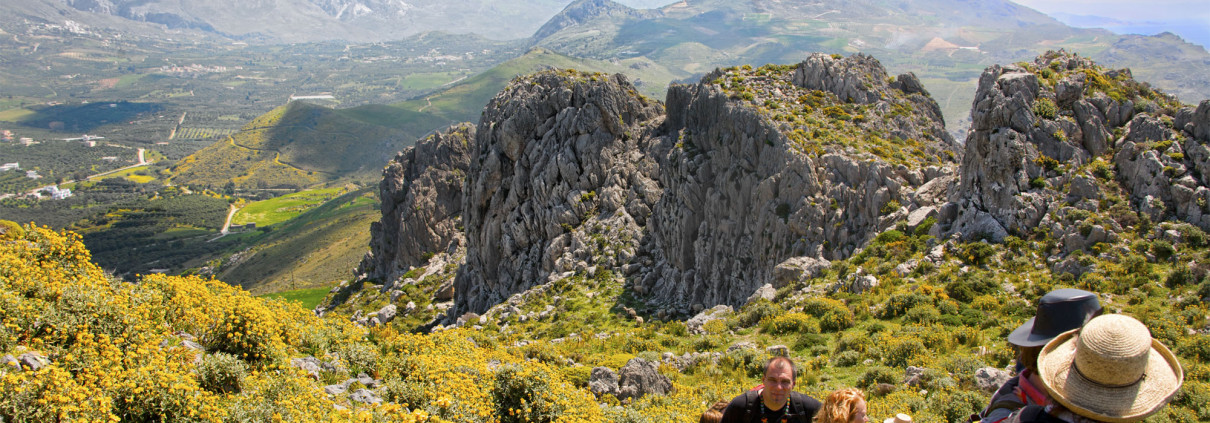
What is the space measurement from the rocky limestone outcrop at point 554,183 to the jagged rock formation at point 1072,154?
1049 inches

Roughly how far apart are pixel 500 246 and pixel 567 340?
87.1ft

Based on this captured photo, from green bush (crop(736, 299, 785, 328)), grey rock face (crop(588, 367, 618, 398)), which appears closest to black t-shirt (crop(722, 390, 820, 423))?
grey rock face (crop(588, 367, 618, 398))

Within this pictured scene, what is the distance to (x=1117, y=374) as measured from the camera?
17.4 feet

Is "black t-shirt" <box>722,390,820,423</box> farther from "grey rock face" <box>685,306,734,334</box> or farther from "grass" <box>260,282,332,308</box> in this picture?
"grass" <box>260,282,332,308</box>

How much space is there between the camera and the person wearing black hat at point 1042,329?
6.99 m

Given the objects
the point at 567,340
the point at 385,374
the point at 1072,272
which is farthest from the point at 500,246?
the point at 1072,272

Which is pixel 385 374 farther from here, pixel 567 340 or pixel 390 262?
pixel 390 262

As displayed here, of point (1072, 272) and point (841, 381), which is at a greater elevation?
point (1072, 272)

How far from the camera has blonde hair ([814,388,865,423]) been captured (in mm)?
7355

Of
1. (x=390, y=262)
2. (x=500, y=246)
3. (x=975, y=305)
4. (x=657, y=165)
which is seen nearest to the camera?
(x=975, y=305)

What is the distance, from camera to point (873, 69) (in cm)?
4644

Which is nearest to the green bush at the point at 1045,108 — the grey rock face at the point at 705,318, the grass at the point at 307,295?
the grey rock face at the point at 705,318

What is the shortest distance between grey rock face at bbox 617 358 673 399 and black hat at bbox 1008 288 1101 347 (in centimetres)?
1359

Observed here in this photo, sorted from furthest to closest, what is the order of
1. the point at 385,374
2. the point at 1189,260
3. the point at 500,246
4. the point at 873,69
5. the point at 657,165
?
the point at 500,246
the point at 657,165
the point at 873,69
the point at 1189,260
the point at 385,374
